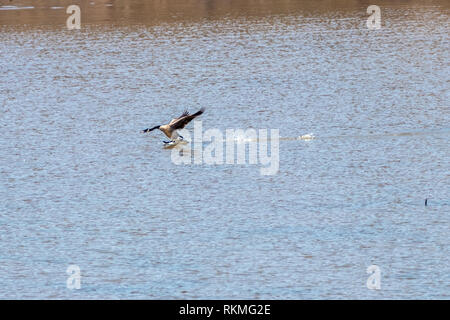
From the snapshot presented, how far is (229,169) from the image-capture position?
54.7 ft

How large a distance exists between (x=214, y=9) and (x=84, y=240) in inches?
990

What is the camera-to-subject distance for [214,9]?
3772 centimetres

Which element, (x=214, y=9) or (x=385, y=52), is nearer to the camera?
(x=385, y=52)

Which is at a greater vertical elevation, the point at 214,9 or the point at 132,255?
the point at 214,9

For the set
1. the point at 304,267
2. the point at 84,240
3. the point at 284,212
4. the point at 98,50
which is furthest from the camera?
the point at 98,50

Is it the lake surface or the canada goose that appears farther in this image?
the canada goose

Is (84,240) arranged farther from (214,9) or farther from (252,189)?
(214,9)

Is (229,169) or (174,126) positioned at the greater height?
(174,126)

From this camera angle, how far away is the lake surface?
12.1m

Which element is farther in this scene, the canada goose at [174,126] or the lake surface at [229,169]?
the canada goose at [174,126]

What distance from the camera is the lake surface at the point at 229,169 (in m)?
12.1

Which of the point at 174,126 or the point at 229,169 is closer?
the point at 229,169
